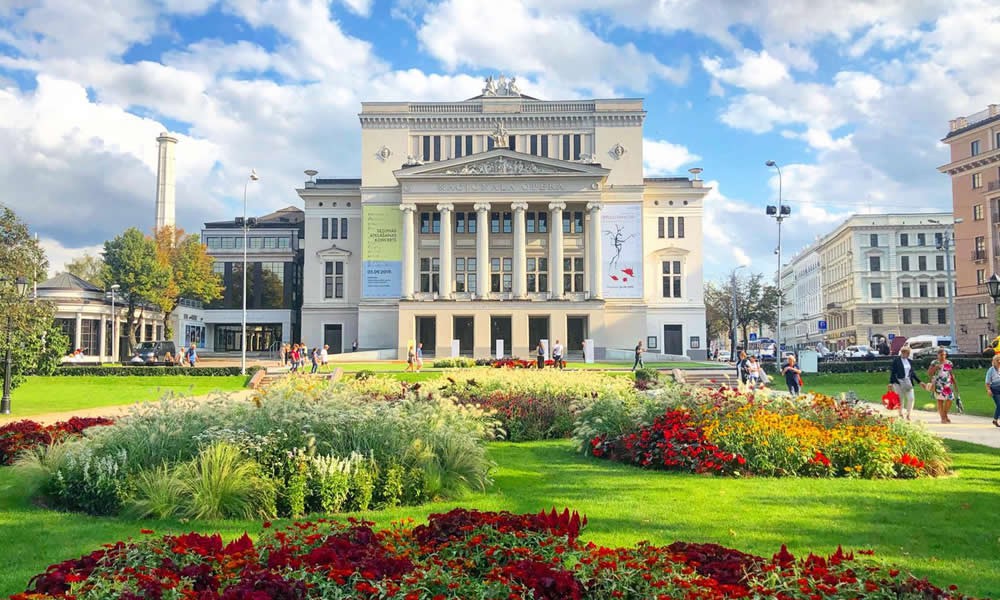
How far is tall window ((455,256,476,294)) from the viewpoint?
64.9m

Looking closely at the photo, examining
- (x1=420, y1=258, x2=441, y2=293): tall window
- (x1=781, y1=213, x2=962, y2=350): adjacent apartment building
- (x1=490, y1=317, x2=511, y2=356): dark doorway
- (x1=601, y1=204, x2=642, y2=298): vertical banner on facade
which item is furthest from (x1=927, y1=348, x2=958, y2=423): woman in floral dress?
(x1=781, y1=213, x2=962, y2=350): adjacent apartment building

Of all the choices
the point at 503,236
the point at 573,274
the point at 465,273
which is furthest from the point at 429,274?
the point at 573,274

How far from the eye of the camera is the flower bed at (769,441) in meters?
11.4

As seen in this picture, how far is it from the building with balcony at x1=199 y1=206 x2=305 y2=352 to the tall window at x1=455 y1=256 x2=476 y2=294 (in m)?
22.1

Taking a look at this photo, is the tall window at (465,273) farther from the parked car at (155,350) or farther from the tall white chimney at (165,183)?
the tall white chimney at (165,183)

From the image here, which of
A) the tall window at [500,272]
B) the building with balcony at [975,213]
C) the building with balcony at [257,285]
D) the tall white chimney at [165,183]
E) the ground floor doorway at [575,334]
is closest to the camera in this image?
the ground floor doorway at [575,334]

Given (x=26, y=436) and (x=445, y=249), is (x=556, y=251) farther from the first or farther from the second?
(x=26, y=436)

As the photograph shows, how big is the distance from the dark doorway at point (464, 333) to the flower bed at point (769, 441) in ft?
162

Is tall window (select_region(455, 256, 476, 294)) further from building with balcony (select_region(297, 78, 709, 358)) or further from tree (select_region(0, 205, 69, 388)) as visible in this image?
tree (select_region(0, 205, 69, 388))

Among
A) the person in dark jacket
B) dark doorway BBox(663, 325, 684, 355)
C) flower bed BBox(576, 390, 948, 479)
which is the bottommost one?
flower bed BBox(576, 390, 948, 479)

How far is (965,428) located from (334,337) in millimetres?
56020

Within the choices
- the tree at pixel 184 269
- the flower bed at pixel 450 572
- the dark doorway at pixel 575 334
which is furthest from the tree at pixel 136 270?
the flower bed at pixel 450 572

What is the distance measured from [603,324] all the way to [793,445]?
4911 centimetres

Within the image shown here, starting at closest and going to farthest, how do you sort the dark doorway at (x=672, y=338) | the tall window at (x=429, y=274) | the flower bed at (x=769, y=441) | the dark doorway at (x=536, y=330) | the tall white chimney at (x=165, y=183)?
1. the flower bed at (x=769, y=441)
2. the dark doorway at (x=536, y=330)
3. the dark doorway at (x=672, y=338)
4. the tall window at (x=429, y=274)
5. the tall white chimney at (x=165, y=183)
